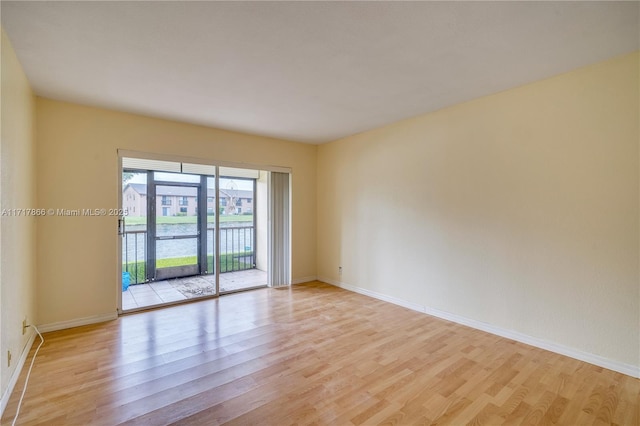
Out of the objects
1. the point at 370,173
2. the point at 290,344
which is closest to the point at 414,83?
the point at 370,173

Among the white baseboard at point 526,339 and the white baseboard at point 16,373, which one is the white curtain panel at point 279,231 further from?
the white baseboard at point 16,373

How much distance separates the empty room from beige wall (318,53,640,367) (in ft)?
0.06

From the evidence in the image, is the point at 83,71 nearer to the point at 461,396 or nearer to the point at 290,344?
the point at 290,344

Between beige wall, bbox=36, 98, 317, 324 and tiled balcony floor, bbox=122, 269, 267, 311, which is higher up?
beige wall, bbox=36, 98, 317, 324

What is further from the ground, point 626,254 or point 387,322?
point 626,254

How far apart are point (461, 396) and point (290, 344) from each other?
1542 millimetres

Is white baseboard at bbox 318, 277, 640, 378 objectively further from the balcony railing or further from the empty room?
the balcony railing

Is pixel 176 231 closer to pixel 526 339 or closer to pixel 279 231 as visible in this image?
pixel 279 231

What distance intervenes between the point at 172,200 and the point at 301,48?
337cm

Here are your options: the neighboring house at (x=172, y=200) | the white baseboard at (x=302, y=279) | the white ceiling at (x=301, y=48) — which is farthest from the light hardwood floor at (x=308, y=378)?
the white ceiling at (x=301, y=48)

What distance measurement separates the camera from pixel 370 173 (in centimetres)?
452

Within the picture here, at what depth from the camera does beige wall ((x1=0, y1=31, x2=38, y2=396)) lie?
2027 mm

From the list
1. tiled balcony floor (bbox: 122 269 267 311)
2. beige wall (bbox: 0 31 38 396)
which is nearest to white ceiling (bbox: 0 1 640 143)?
beige wall (bbox: 0 31 38 396)

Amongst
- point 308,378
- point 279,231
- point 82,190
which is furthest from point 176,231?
point 308,378
